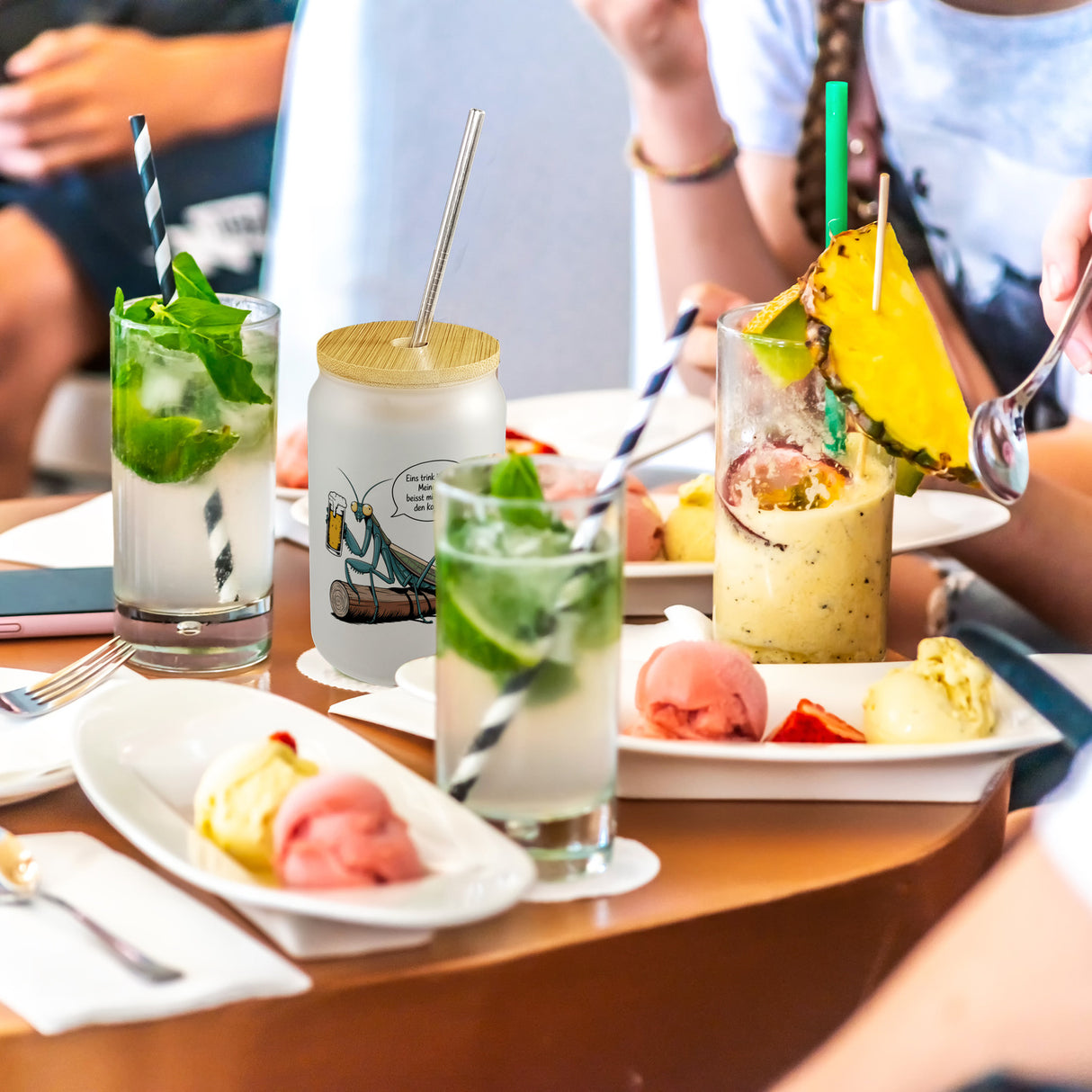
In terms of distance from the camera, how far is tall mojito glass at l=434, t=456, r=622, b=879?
606mm

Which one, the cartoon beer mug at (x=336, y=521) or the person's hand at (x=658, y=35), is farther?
the person's hand at (x=658, y=35)

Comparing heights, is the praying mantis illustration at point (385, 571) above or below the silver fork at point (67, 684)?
above

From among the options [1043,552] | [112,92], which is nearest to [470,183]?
[112,92]

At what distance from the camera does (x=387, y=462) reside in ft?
2.62

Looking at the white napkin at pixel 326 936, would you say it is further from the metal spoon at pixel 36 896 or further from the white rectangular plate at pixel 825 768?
the white rectangular plate at pixel 825 768

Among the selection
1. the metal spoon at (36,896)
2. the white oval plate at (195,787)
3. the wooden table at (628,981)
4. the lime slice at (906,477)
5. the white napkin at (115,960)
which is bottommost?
the wooden table at (628,981)

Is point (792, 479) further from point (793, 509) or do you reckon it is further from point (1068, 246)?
point (1068, 246)

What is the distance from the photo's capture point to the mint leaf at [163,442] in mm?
827

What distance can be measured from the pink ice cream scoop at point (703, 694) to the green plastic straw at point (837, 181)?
0.18 metres

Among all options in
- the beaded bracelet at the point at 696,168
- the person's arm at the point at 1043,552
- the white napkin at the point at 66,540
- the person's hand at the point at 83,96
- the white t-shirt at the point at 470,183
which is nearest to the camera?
the white napkin at the point at 66,540

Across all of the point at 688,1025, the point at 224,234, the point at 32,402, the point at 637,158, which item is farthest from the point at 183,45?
the point at 688,1025

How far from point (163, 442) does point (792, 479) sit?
379 millimetres

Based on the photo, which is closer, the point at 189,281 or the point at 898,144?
the point at 189,281

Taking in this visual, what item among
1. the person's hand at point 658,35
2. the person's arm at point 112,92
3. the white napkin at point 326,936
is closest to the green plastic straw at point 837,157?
the white napkin at point 326,936
